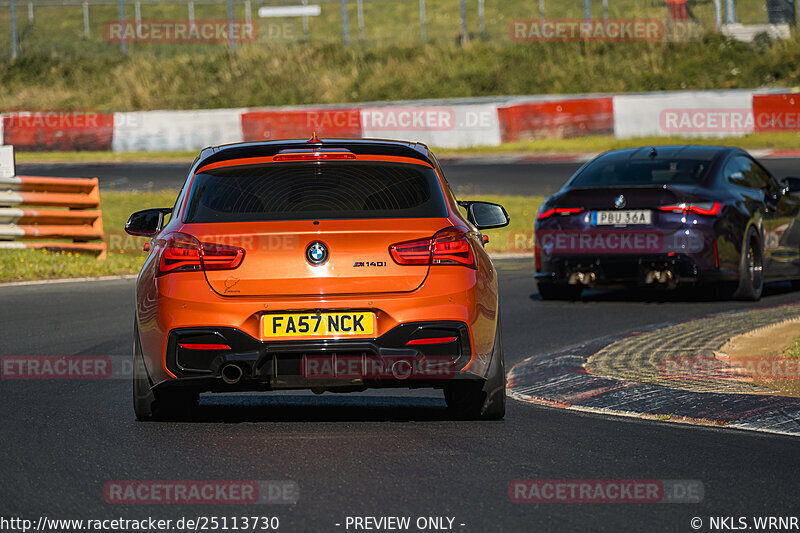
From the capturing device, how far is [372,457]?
6527 millimetres

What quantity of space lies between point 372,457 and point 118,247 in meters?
14.7

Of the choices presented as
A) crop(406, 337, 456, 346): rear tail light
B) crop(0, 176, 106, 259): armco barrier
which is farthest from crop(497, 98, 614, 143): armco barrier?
crop(406, 337, 456, 346): rear tail light

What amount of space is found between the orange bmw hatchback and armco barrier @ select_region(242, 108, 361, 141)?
26.4 meters

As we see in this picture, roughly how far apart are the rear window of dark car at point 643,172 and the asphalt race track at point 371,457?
5.39 metres

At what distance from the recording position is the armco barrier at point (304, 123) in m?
33.8

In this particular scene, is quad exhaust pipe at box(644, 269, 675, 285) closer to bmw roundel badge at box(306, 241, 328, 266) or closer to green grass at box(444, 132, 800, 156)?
bmw roundel badge at box(306, 241, 328, 266)

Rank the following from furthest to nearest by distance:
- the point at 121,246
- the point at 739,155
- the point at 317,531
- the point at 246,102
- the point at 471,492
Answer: the point at 246,102 < the point at 121,246 < the point at 739,155 < the point at 471,492 < the point at 317,531

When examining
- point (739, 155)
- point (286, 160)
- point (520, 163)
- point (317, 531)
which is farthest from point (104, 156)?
point (317, 531)

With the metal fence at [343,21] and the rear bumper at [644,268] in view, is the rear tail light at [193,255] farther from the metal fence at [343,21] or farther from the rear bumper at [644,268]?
the metal fence at [343,21]

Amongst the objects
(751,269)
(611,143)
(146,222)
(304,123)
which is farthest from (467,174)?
(146,222)

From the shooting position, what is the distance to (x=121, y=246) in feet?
68.2

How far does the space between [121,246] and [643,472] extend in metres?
15.5

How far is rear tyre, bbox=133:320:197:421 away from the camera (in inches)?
292

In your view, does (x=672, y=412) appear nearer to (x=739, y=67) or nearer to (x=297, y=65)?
(x=739, y=67)
